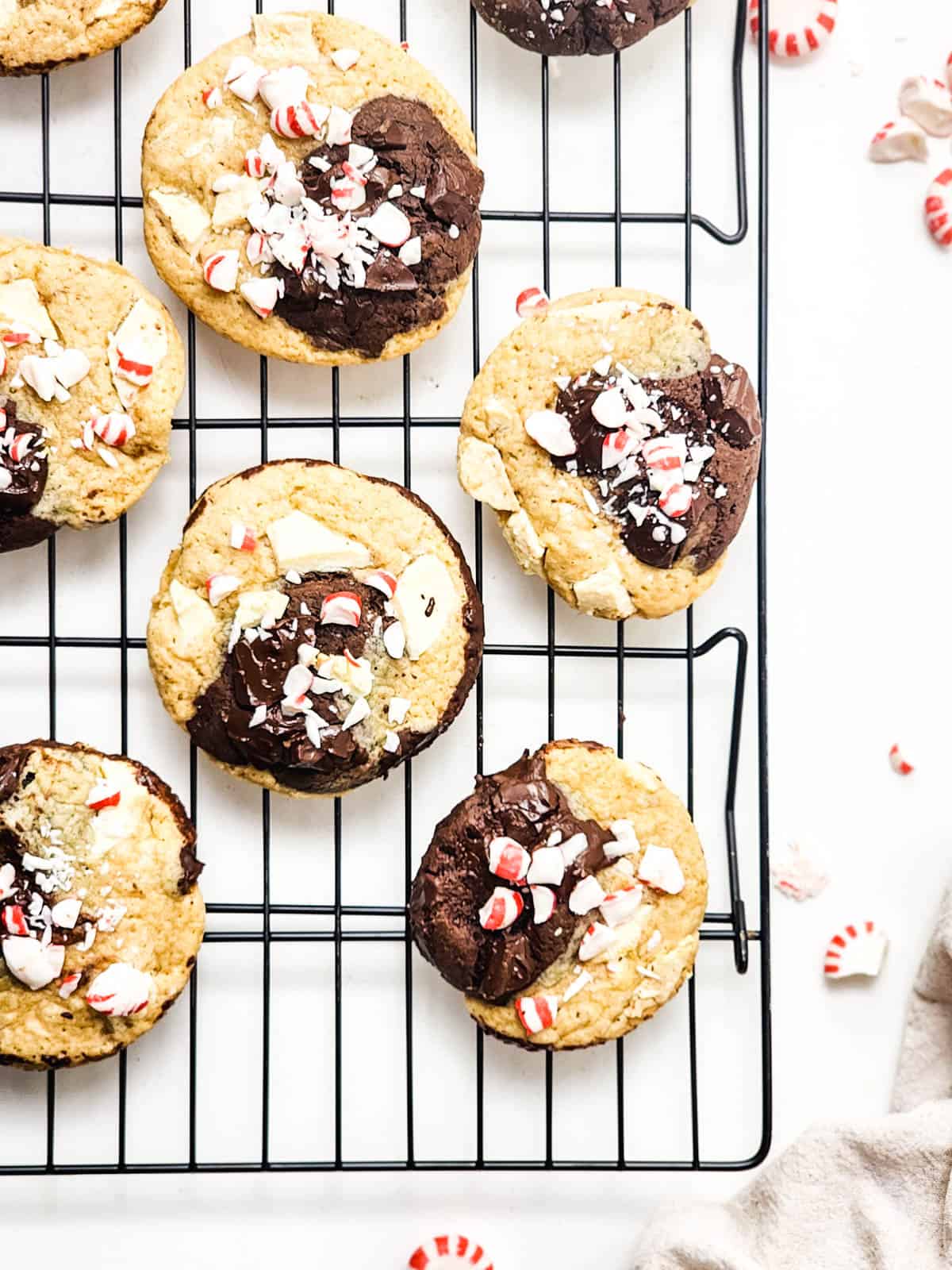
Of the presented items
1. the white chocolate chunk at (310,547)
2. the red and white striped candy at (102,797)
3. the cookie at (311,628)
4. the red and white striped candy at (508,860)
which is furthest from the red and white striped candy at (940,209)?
the red and white striped candy at (102,797)

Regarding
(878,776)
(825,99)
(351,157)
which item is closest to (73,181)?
(351,157)

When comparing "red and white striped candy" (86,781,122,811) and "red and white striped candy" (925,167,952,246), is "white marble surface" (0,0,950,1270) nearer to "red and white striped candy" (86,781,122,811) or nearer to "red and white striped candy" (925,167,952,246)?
"red and white striped candy" (925,167,952,246)

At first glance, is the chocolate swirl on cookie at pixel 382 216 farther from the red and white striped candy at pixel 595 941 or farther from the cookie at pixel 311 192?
the red and white striped candy at pixel 595 941

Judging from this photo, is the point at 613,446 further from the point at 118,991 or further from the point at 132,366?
the point at 118,991

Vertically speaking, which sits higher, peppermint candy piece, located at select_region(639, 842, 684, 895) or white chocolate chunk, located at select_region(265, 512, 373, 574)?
white chocolate chunk, located at select_region(265, 512, 373, 574)

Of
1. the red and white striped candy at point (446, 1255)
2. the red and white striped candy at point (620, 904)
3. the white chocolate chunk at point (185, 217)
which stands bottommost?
the red and white striped candy at point (446, 1255)

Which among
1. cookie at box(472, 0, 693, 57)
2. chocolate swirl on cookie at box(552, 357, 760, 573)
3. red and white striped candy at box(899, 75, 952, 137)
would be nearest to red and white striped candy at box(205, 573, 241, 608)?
chocolate swirl on cookie at box(552, 357, 760, 573)
